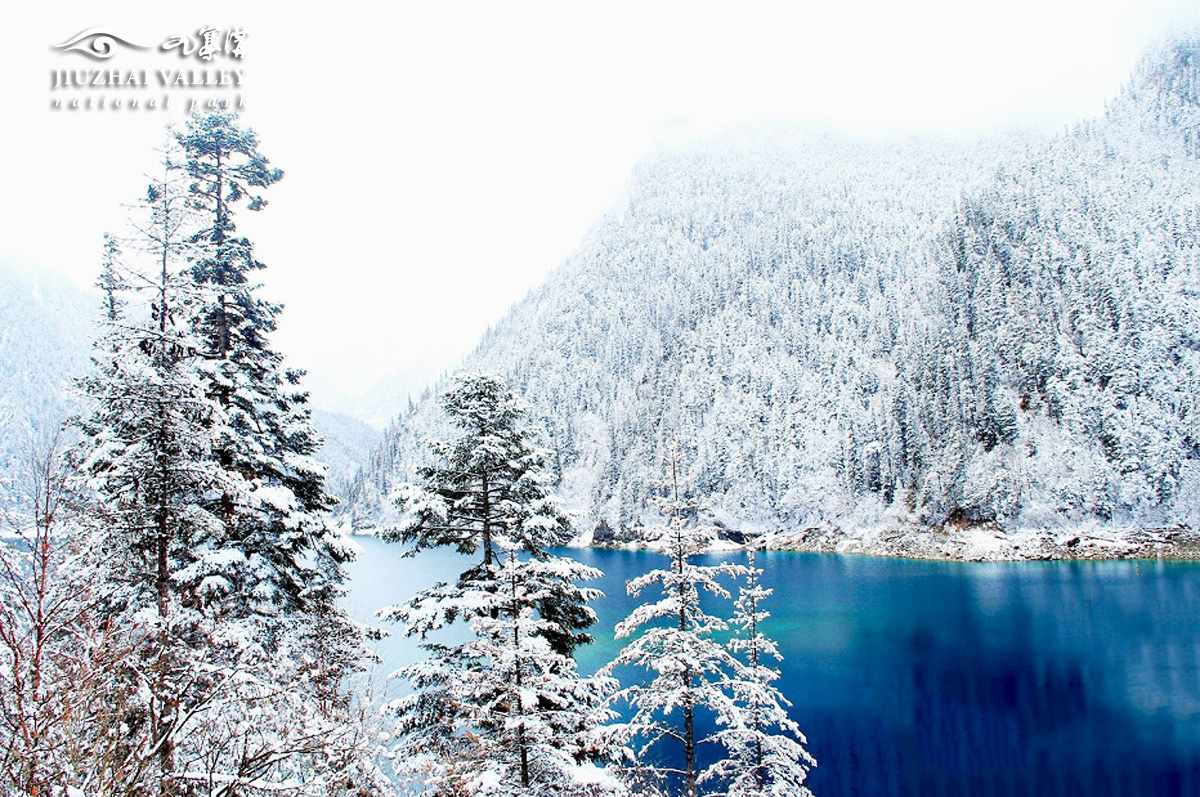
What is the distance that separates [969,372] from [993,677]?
8688 cm

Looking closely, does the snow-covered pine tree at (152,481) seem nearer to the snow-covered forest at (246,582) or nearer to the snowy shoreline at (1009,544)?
the snow-covered forest at (246,582)

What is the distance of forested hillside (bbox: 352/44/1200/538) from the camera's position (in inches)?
3642

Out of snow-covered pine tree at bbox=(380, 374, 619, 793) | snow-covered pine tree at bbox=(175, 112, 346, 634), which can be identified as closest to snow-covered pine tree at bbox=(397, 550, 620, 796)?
snow-covered pine tree at bbox=(380, 374, 619, 793)

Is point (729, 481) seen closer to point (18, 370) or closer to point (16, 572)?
point (16, 572)

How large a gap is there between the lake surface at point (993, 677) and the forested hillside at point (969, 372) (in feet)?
82.2

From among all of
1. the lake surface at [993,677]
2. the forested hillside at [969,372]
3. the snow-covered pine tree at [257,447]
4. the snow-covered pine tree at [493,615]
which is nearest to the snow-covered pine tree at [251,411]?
the snow-covered pine tree at [257,447]

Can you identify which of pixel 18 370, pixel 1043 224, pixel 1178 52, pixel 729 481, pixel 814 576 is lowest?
pixel 814 576

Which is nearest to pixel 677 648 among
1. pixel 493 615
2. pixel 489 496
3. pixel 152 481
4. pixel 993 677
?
pixel 493 615

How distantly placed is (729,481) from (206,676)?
13300 cm

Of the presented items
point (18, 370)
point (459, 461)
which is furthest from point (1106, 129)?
point (18, 370)

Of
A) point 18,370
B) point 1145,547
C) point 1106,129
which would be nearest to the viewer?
point 1145,547

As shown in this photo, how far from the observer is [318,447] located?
1530 cm

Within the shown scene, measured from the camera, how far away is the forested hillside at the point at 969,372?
9250cm

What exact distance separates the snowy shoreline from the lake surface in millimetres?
8172
